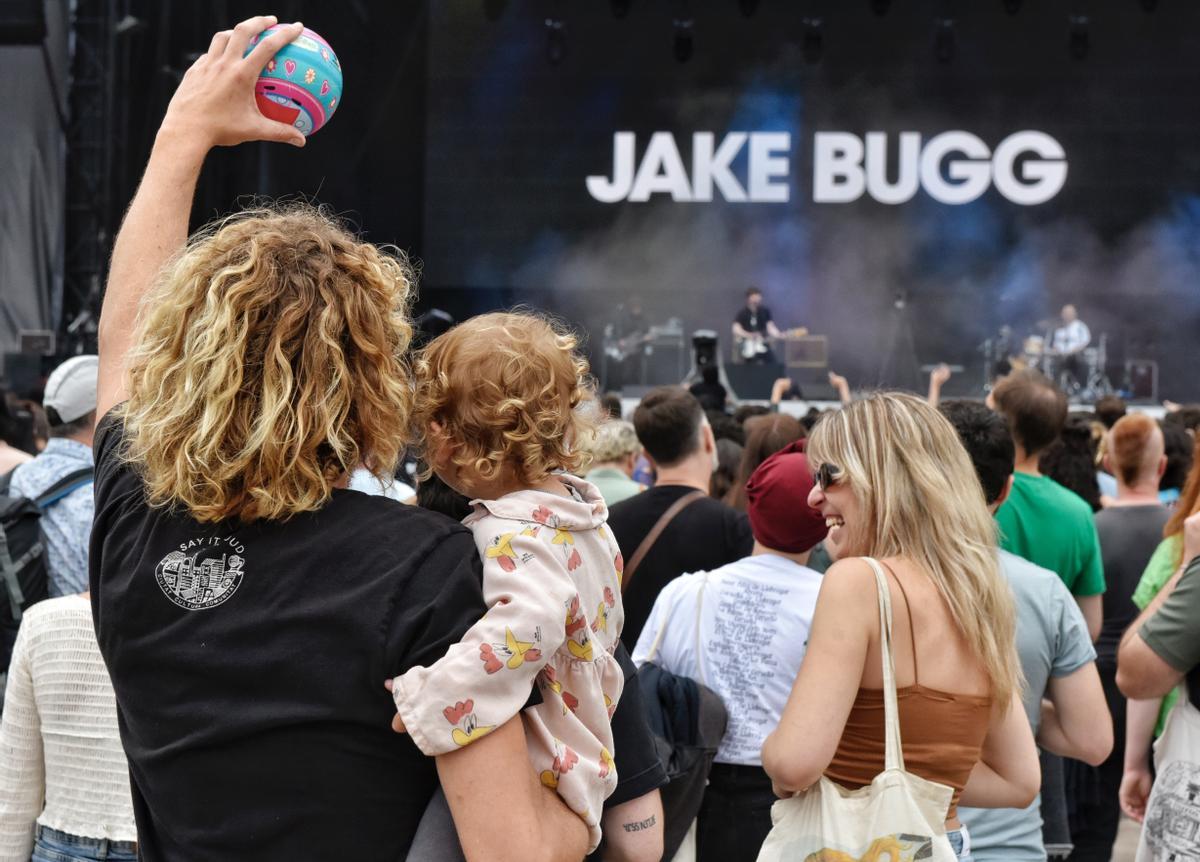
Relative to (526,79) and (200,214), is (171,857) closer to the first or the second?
(200,214)

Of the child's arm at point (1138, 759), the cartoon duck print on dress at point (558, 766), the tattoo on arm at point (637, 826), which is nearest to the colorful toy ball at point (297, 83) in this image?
the cartoon duck print on dress at point (558, 766)

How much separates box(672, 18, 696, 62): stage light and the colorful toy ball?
13276mm

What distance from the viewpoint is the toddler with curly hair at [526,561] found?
1.07 m

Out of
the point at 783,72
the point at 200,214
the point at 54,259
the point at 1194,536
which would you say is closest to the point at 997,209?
the point at 783,72

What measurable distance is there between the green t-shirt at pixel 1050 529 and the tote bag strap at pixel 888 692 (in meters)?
1.38

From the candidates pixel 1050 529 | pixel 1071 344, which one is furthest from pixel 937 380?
pixel 1050 529

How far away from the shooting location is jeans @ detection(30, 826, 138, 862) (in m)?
2.08

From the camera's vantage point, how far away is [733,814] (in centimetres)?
244

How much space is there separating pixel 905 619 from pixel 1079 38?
13.8 m

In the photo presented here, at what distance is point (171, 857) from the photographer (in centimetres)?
A: 119

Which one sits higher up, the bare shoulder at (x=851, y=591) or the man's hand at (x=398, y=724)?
the man's hand at (x=398, y=724)

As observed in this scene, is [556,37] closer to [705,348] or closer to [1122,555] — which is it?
[705,348]

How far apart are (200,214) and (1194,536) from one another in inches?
450

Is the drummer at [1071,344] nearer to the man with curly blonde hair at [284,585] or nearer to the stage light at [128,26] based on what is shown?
the stage light at [128,26]
